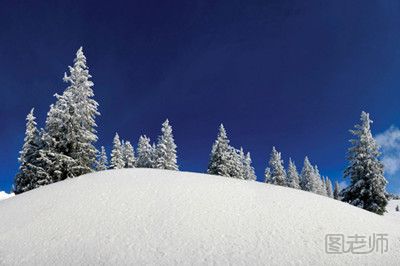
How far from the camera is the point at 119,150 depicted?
45.8 meters

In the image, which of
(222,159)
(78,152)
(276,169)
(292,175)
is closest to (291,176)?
(292,175)

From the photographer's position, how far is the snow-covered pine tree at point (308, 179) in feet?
200

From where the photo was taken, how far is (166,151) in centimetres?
4228

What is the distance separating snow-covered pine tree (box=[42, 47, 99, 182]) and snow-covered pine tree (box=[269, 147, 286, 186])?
→ 35.0m

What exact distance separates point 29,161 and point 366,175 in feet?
99.7

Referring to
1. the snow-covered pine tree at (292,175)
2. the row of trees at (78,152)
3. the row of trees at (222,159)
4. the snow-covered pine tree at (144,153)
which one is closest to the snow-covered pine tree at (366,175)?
the row of trees at (78,152)

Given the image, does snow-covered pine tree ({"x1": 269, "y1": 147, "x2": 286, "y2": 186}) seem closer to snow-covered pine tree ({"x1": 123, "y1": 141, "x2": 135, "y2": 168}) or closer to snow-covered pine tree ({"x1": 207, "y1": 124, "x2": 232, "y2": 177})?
snow-covered pine tree ({"x1": 207, "y1": 124, "x2": 232, "y2": 177})

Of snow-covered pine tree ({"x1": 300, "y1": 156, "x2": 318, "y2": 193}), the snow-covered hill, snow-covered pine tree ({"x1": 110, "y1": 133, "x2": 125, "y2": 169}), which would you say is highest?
snow-covered pine tree ({"x1": 300, "y1": 156, "x2": 318, "y2": 193})

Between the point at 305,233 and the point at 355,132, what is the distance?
2466 cm

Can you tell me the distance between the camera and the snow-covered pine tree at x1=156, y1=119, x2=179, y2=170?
41281 mm

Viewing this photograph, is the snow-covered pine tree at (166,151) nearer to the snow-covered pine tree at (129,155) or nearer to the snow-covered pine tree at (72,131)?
the snow-covered pine tree at (129,155)

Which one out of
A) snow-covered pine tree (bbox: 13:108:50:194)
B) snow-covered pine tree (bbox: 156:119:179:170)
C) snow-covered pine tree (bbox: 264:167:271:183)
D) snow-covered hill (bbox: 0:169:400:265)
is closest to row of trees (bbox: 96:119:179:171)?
snow-covered pine tree (bbox: 156:119:179:170)

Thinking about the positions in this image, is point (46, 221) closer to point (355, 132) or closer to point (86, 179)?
point (86, 179)

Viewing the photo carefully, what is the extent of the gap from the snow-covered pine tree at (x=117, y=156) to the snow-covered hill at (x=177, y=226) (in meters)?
31.4
